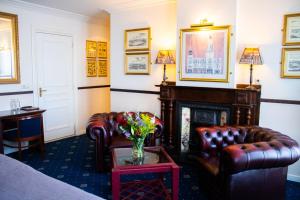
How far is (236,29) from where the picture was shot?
3410 millimetres

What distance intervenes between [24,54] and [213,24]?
10.5ft

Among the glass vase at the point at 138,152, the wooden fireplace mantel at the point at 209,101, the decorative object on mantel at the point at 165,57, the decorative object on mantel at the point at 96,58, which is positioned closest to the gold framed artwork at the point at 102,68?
the decorative object on mantel at the point at 96,58

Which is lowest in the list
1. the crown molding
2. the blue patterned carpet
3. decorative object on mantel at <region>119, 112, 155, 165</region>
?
the blue patterned carpet

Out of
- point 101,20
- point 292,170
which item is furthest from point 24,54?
point 292,170

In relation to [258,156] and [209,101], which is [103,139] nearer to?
[209,101]

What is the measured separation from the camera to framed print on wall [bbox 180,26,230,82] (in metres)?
3.49

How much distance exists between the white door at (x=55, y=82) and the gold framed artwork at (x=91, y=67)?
423mm

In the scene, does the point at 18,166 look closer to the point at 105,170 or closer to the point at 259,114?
the point at 105,170

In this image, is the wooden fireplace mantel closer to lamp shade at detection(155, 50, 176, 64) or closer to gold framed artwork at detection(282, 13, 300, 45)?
lamp shade at detection(155, 50, 176, 64)

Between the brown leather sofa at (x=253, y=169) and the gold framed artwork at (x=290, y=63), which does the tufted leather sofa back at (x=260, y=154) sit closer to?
the brown leather sofa at (x=253, y=169)

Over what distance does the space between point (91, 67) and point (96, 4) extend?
155 cm

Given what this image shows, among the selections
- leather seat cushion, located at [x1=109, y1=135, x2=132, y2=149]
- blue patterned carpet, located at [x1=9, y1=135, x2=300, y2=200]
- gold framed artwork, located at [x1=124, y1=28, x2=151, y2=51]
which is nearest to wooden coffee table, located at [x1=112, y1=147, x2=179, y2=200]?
blue patterned carpet, located at [x1=9, y1=135, x2=300, y2=200]

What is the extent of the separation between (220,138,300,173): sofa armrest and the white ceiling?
2788mm

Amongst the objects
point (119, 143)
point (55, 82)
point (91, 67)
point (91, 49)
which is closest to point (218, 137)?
point (119, 143)
